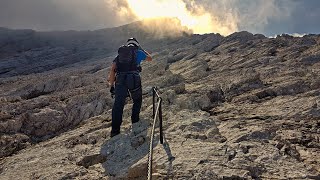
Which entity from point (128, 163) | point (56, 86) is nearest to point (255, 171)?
point (128, 163)

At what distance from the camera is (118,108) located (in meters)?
11.9

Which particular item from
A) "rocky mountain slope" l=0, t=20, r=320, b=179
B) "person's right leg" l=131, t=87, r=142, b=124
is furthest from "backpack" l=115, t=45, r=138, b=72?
"rocky mountain slope" l=0, t=20, r=320, b=179

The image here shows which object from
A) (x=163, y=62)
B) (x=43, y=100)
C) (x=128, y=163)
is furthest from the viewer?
(x=163, y=62)

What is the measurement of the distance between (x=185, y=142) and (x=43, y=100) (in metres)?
9.58

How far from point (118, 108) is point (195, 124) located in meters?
2.48

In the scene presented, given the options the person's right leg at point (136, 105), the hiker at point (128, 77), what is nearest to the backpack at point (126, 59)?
the hiker at point (128, 77)

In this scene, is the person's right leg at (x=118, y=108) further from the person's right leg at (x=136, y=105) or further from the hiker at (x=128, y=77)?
the person's right leg at (x=136, y=105)

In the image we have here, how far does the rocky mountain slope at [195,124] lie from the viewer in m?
8.59

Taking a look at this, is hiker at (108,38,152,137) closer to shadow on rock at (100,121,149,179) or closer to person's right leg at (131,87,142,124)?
person's right leg at (131,87,142,124)

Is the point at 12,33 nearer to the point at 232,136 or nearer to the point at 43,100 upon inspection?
the point at 43,100

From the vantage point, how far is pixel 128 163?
9.47 metres

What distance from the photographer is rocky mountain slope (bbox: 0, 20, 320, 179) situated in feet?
28.2

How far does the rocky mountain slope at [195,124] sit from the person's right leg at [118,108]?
32 cm

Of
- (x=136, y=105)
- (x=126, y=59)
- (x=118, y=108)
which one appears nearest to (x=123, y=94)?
(x=118, y=108)
